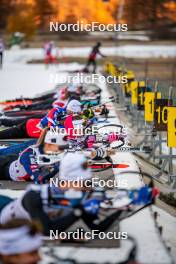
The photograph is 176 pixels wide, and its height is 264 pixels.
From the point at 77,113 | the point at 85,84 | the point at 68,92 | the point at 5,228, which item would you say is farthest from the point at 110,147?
the point at 85,84

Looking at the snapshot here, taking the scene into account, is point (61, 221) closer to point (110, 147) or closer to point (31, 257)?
point (31, 257)

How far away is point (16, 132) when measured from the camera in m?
14.8

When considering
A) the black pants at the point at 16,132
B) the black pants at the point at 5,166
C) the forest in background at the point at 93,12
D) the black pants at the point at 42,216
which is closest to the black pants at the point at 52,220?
the black pants at the point at 42,216

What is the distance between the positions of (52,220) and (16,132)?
721 centimetres

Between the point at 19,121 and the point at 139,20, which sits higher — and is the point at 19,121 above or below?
below

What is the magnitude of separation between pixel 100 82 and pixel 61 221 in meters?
22.7

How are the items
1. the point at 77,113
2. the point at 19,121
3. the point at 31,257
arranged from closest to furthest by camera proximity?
1. the point at 31,257
2. the point at 77,113
3. the point at 19,121

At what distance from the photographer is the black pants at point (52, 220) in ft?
24.4

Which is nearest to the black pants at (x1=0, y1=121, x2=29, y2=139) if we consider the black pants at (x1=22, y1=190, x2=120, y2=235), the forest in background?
the black pants at (x1=22, y1=190, x2=120, y2=235)

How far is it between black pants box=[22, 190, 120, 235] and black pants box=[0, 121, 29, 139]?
6991 millimetres

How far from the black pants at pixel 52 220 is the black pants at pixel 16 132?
6.99m

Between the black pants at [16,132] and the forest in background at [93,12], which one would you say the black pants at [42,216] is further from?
the forest in background at [93,12]

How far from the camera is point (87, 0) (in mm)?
109250

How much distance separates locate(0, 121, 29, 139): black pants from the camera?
581 inches
